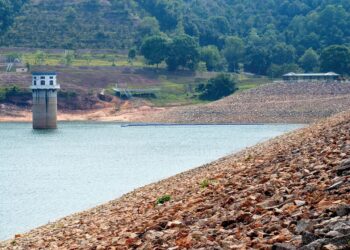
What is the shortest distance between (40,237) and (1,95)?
117411mm

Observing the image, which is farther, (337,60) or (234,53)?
(234,53)

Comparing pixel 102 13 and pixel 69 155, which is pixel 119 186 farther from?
pixel 102 13

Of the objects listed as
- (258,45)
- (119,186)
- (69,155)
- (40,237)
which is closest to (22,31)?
(258,45)

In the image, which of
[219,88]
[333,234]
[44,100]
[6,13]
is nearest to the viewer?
[333,234]

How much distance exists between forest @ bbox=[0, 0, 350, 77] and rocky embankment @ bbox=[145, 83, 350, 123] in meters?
10.4

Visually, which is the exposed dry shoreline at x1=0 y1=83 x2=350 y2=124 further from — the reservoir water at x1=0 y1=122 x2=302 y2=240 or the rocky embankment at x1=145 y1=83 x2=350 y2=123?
the reservoir water at x1=0 y1=122 x2=302 y2=240

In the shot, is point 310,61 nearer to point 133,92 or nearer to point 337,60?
point 337,60

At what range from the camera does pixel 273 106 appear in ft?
427

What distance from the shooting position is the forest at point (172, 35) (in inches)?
6024

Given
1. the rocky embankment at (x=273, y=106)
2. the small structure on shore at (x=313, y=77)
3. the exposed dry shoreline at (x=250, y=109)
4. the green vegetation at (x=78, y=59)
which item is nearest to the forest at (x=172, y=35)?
A: the green vegetation at (x=78, y=59)

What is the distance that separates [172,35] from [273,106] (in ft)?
161

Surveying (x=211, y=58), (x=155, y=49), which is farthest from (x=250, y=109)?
(x=211, y=58)

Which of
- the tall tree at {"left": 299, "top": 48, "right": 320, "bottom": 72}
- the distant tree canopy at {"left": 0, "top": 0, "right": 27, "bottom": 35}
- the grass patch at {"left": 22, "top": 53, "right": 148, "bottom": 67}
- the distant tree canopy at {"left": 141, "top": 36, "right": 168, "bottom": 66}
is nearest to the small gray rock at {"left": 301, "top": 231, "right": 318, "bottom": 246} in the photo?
the grass patch at {"left": 22, "top": 53, "right": 148, "bottom": 67}

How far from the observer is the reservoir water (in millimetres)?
40344
